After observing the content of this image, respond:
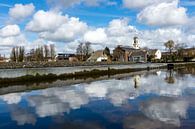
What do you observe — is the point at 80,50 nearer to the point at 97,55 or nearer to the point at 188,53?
the point at 97,55

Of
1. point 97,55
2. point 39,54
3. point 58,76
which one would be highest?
point 39,54

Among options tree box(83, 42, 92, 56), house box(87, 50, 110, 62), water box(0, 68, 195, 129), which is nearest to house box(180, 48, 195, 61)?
house box(87, 50, 110, 62)

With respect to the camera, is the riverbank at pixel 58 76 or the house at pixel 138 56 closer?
the riverbank at pixel 58 76

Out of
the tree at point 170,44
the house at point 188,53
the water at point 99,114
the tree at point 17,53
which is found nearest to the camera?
the water at point 99,114

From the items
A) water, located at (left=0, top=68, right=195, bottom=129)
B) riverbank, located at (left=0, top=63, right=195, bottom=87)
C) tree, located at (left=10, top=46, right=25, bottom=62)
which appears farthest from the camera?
tree, located at (left=10, top=46, right=25, bottom=62)

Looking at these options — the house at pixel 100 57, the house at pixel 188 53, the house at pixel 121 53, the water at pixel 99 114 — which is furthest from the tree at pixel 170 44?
the water at pixel 99 114

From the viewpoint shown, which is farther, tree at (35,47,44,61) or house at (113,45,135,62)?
house at (113,45,135,62)

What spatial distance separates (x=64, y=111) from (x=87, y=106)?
7.41 ft

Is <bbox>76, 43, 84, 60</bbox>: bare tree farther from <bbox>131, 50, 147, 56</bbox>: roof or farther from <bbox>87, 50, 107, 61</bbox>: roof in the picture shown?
<bbox>131, 50, 147, 56</bbox>: roof

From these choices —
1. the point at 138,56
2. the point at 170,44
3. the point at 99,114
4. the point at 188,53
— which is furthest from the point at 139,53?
the point at 99,114

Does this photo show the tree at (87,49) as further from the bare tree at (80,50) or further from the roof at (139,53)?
the roof at (139,53)

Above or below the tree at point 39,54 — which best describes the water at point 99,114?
below

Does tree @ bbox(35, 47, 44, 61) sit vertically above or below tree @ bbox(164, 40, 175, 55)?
below

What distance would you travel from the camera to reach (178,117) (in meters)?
15.3
